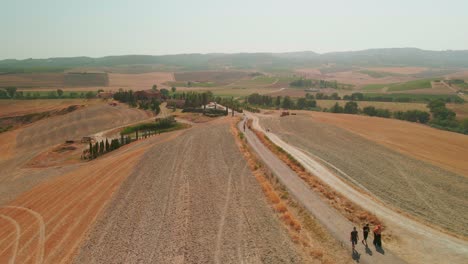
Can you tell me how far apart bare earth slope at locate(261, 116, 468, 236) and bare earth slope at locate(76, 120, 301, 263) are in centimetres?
1656

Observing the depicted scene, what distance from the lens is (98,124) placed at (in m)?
132

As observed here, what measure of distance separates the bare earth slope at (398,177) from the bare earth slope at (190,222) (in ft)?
54.3

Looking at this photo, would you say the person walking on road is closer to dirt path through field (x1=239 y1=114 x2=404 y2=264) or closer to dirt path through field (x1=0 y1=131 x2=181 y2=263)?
dirt path through field (x1=239 y1=114 x2=404 y2=264)

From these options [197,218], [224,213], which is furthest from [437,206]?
[197,218]

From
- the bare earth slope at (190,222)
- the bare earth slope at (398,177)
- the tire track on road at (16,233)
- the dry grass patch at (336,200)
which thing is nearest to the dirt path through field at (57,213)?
the tire track on road at (16,233)

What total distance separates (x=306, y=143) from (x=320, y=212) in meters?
41.0

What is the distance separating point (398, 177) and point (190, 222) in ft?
112

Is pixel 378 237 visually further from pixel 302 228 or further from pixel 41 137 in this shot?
pixel 41 137

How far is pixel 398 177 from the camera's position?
50812 millimetres

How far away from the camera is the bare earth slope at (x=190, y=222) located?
26547 mm

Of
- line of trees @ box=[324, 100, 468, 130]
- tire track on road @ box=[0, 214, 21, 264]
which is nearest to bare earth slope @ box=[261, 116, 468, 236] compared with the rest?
tire track on road @ box=[0, 214, 21, 264]

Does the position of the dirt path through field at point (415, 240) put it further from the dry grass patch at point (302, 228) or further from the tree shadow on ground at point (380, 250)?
the dry grass patch at point (302, 228)

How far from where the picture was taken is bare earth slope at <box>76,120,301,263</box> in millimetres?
26547

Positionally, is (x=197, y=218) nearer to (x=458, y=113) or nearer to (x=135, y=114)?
(x=135, y=114)
